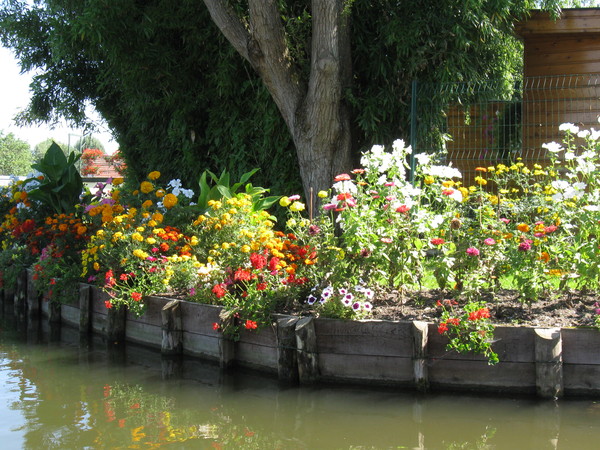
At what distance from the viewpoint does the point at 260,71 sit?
833 centimetres

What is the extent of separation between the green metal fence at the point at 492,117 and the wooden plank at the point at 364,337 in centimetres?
382

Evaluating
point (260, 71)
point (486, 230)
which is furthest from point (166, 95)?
point (486, 230)

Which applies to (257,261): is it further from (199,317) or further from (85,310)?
(85,310)

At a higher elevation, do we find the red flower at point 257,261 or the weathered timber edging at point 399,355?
the red flower at point 257,261

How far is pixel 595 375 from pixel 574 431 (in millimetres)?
683

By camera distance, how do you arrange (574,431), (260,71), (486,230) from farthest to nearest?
(260,71), (486,230), (574,431)

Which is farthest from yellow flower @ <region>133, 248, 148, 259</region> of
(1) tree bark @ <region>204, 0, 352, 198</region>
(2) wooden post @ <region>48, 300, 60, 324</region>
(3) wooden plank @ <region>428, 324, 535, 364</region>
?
(3) wooden plank @ <region>428, 324, 535, 364</region>

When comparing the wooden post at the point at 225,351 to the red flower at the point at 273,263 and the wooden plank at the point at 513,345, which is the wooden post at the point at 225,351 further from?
the wooden plank at the point at 513,345

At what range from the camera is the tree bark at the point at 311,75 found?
26.3ft

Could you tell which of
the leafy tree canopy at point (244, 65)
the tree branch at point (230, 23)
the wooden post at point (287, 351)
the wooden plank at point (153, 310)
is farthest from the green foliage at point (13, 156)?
the wooden post at point (287, 351)

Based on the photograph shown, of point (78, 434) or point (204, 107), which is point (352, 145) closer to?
point (204, 107)

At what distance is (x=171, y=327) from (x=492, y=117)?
566cm

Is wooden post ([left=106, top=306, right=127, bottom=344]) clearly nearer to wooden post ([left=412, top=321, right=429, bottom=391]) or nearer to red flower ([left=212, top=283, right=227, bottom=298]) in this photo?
red flower ([left=212, top=283, right=227, bottom=298])

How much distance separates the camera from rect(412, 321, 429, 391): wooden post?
4.97m
